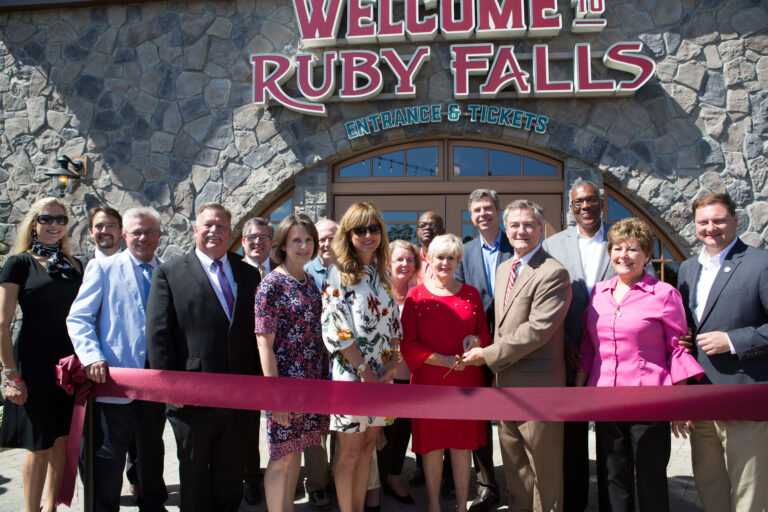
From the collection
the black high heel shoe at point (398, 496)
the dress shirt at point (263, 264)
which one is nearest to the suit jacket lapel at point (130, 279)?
the dress shirt at point (263, 264)

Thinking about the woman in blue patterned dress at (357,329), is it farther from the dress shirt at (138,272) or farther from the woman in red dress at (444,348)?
the dress shirt at (138,272)

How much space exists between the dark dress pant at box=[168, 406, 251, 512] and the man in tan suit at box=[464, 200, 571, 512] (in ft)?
4.54

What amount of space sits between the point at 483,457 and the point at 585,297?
4.23ft

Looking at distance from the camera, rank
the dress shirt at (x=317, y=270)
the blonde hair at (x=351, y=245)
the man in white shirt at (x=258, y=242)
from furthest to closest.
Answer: the man in white shirt at (x=258, y=242) < the dress shirt at (x=317, y=270) < the blonde hair at (x=351, y=245)

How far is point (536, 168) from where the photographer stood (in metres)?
6.12

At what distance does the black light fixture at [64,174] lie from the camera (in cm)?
636

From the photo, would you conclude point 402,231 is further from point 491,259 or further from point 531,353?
point 531,353

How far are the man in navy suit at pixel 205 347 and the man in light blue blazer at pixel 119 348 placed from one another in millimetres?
289

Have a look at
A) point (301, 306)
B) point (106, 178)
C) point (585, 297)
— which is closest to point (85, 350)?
point (301, 306)

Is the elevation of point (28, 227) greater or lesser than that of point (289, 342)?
greater

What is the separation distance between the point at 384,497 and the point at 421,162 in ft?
13.2

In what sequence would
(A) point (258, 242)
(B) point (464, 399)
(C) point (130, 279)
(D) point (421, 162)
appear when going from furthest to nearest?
(D) point (421, 162)
(A) point (258, 242)
(C) point (130, 279)
(B) point (464, 399)

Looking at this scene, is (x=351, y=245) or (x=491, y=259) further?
(x=491, y=259)

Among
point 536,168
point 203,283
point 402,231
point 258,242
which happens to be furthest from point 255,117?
point 203,283
